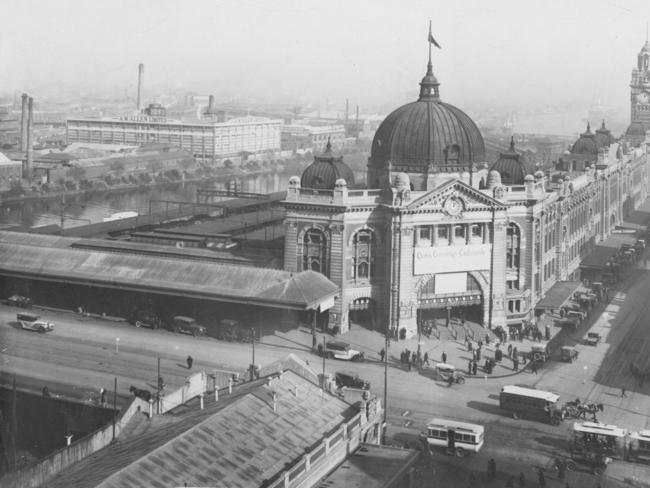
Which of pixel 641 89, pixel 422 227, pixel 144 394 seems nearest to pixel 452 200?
pixel 422 227

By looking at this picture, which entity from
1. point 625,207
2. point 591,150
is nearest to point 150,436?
point 591,150

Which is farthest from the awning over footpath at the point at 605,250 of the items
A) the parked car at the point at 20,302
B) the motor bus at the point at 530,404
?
the parked car at the point at 20,302

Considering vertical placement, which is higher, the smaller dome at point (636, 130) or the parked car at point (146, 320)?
the smaller dome at point (636, 130)

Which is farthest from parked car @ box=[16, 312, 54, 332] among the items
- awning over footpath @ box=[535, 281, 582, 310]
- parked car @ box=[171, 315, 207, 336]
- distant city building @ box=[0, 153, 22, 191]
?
distant city building @ box=[0, 153, 22, 191]

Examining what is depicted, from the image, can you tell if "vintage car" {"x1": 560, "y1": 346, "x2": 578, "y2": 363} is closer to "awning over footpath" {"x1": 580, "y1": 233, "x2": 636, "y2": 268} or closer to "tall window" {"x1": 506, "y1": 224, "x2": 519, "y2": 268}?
"tall window" {"x1": 506, "y1": 224, "x2": 519, "y2": 268}

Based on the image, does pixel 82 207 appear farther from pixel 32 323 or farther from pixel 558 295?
pixel 558 295

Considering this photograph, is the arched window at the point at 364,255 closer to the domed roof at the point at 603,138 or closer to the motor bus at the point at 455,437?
the motor bus at the point at 455,437
